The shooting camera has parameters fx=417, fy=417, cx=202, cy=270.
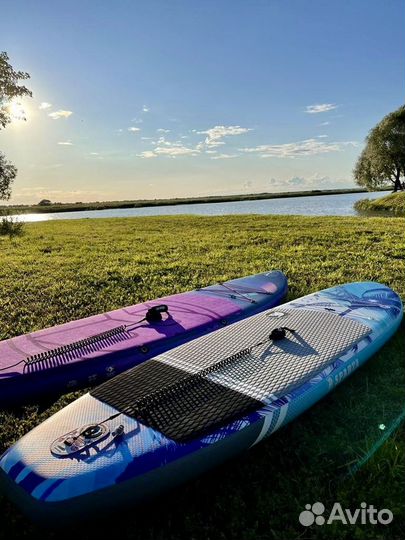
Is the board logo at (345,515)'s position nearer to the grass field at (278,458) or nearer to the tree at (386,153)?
the grass field at (278,458)

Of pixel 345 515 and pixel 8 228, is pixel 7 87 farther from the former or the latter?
pixel 345 515

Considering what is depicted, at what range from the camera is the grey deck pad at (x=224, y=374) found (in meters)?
2.47

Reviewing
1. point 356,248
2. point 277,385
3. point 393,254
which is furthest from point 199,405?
point 356,248

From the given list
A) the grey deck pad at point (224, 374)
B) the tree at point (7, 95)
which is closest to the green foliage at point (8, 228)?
the tree at point (7, 95)

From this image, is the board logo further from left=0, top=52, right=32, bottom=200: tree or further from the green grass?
the green grass

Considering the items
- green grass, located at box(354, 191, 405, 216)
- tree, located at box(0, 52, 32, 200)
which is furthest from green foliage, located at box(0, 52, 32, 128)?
green grass, located at box(354, 191, 405, 216)

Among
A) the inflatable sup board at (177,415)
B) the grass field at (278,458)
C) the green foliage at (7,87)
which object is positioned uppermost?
the green foliage at (7,87)

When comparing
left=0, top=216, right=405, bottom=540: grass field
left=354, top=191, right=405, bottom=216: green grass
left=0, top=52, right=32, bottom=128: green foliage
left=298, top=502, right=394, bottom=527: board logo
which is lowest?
left=298, top=502, right=394, bottom=527: board logo

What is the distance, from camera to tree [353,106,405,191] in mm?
34094

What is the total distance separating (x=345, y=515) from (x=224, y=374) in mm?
1072

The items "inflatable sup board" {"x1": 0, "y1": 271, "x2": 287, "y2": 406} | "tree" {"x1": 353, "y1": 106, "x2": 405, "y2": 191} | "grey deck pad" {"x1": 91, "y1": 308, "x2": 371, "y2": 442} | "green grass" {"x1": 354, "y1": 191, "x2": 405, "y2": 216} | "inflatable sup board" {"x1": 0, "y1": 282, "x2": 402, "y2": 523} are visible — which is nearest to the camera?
"inflatable sup board" {"x1": 0, "y1": 282, "x2": 402, "y2": 523}

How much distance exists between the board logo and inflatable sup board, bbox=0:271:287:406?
5.81 ft

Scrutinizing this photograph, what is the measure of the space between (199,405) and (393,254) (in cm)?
654

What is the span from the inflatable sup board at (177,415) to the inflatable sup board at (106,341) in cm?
40
